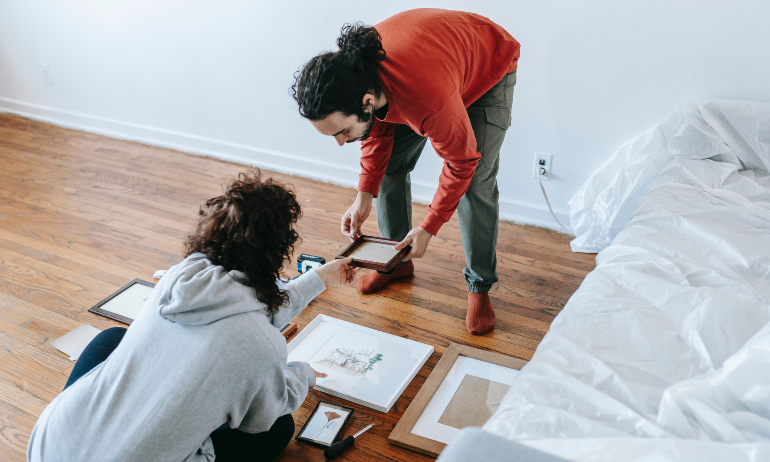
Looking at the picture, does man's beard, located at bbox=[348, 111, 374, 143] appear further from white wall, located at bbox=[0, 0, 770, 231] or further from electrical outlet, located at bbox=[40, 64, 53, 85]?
electrical outlet, located at bbox=[40, 64, 53, 85]

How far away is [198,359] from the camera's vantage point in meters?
0.92

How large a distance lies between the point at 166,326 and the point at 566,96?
60.4 inches

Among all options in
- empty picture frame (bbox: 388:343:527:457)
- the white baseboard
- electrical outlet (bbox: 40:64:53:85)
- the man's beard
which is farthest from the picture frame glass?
electrical outlet (bbox: 40:64:53:85)

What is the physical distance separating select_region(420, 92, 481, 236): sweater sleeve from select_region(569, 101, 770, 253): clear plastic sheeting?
0.68 meters

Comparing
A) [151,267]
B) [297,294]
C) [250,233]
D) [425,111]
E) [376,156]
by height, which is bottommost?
[151,267]

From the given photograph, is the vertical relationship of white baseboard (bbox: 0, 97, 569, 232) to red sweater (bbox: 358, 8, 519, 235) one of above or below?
below

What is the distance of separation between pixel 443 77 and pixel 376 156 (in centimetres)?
38

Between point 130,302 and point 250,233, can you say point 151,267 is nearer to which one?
point 130,302

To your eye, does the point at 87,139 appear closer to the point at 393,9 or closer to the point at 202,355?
the point at 393,9

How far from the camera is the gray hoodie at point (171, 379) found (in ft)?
2.99

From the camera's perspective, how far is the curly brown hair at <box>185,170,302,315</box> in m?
0.99

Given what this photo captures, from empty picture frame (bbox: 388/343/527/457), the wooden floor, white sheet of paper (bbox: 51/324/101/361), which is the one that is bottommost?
the wooden floor

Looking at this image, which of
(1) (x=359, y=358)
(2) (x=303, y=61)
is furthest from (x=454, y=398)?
(2) (x=303, y=61)

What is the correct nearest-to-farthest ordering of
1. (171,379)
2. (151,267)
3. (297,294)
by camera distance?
(171,379) → (297,294) → (151,267)
